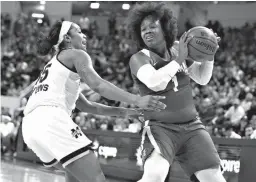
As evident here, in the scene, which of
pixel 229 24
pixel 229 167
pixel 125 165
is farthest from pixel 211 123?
pixel 229 24

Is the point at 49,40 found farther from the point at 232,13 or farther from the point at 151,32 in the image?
the point at 232,13

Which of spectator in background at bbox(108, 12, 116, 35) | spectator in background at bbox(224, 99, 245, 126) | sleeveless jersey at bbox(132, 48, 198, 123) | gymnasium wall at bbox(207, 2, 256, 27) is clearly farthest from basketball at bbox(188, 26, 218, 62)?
spectator in background at bbox(108, 12, 116, 35)

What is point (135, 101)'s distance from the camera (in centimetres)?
346

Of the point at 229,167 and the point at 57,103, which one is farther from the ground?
the point at 57,103

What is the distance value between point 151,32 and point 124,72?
13.6m

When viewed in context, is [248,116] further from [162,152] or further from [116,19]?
[116,19]

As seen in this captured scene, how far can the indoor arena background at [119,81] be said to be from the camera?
924 centimetres

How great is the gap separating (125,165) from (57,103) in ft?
20.6

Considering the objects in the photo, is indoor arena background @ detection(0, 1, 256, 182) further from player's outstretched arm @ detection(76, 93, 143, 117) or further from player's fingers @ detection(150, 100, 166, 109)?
player's fingers @ detection(150, 100, 166, 109)

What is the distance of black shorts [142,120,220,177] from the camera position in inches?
151

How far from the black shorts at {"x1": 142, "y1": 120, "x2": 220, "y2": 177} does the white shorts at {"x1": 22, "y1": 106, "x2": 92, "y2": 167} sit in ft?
1.92

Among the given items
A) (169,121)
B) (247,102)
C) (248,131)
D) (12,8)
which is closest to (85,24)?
(12,8)

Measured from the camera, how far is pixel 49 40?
398 centimetres

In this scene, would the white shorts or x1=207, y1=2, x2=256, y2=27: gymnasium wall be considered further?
x1=207, y1=2, x2=256, y2=27: gymnasium wall
